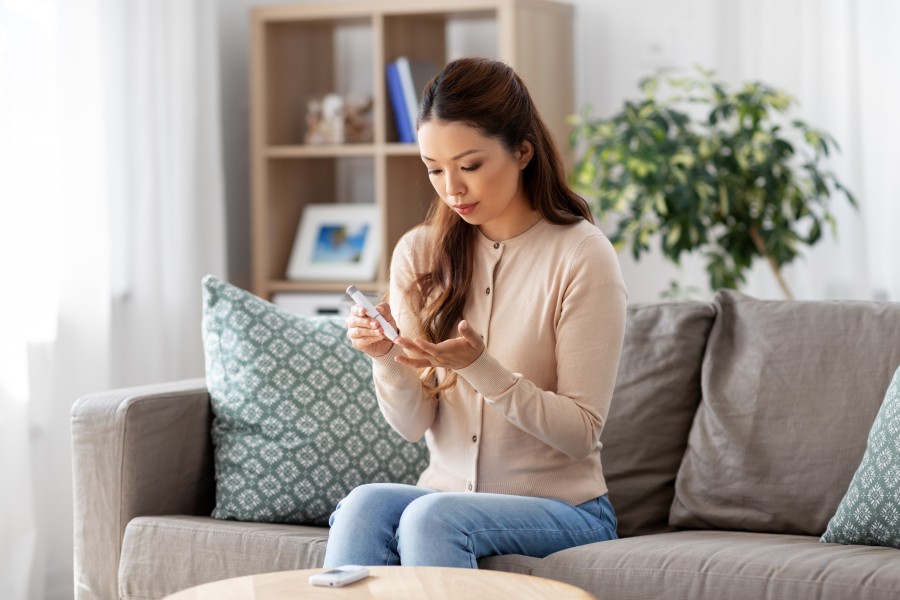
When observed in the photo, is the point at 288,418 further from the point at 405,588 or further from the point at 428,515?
the point at 405,588

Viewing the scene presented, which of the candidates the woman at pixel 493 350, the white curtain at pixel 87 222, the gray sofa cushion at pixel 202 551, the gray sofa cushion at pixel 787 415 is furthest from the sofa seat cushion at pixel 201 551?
the white curtain at pixel 87 222

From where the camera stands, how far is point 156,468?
2199 millimetres

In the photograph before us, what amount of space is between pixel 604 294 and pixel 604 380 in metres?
0.13

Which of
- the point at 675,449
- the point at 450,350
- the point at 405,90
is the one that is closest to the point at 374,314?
the point at 450,350

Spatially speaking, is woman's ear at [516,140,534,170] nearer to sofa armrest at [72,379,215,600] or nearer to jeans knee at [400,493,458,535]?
jeans knee at [400,493,458,535]

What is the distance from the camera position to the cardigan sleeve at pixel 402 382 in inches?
74.7

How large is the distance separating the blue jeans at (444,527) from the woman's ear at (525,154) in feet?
1.71

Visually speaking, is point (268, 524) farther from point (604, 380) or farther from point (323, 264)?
point (323, 264)

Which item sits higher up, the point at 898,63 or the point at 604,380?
the point at 898,63

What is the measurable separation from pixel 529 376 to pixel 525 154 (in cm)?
35

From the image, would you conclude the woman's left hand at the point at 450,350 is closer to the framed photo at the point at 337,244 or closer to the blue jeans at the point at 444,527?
the blue jeans at the point at 444,527

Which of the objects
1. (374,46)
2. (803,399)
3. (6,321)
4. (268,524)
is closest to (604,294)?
(803,399)

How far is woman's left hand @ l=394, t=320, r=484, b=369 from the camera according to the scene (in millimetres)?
1666

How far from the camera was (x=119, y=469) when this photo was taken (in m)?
2.15
